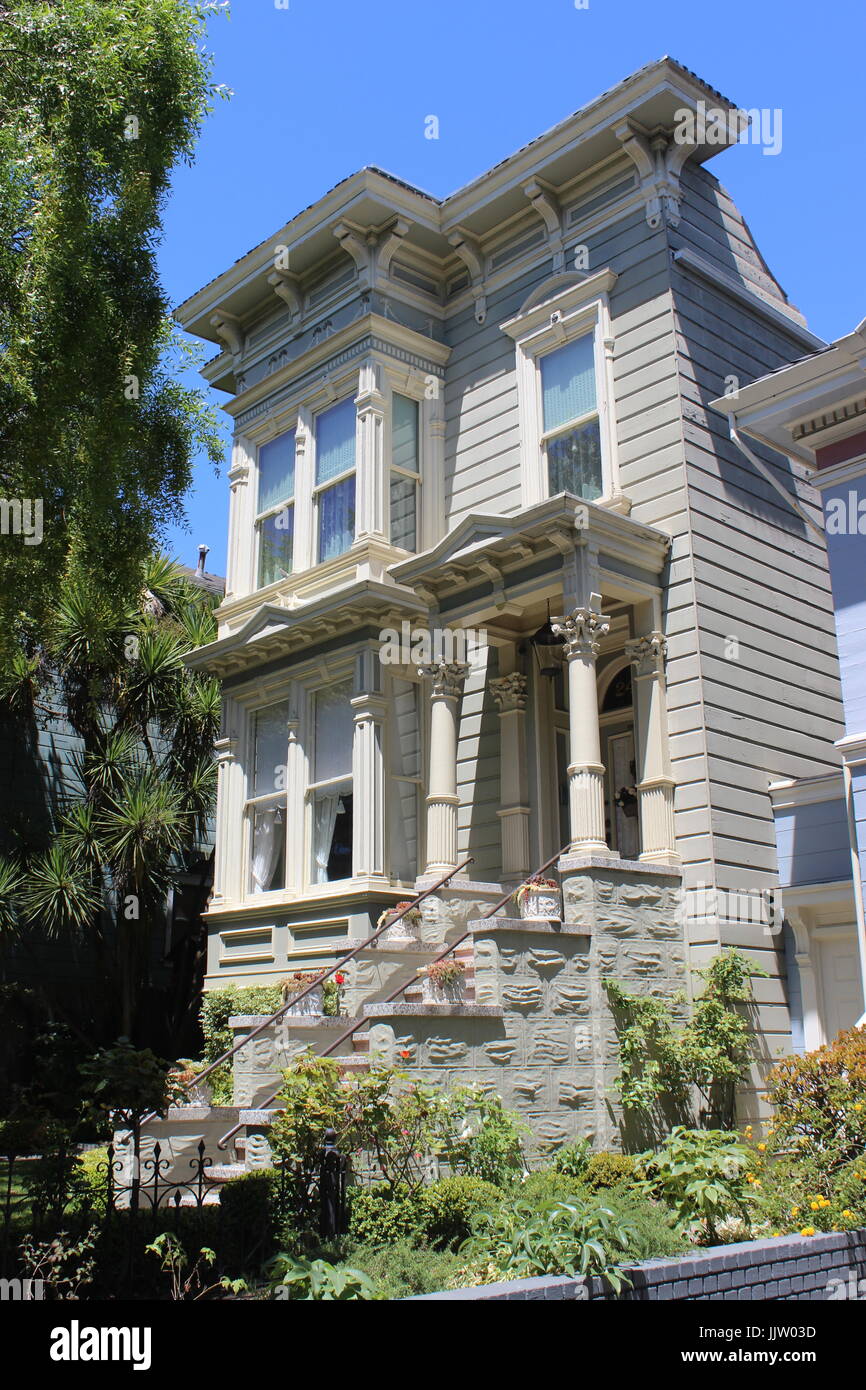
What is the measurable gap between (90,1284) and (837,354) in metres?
9.08

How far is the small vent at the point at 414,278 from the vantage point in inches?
615

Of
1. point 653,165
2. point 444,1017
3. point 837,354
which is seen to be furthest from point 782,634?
point 444,1017

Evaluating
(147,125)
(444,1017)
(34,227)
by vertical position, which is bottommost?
(444,1017)

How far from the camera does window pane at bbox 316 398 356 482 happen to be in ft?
51.1

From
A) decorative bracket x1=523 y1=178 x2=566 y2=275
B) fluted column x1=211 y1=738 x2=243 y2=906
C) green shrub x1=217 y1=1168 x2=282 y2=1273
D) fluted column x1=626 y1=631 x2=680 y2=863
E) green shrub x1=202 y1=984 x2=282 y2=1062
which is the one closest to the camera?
green shrub x1=217 y1=1168 x2=282 y2=1273

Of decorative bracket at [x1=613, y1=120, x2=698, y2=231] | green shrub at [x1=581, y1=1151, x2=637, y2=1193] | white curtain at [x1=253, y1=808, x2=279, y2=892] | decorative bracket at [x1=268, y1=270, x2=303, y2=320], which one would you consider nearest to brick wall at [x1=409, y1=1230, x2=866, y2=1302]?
green shrub at [x1=581, y1=1151, x2=637, y2=1193]

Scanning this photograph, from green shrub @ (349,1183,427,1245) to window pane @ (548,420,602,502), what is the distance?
26.1 ft

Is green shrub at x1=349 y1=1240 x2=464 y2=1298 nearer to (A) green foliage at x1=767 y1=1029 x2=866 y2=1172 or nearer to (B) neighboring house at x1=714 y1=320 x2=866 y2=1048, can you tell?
(A) green foliage at x1=767 y1=1029 x2=866 y2=1172

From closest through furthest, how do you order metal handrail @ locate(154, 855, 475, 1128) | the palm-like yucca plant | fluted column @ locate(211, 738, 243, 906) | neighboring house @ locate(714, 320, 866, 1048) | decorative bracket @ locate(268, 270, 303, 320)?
neighboring house @ locate(714, 320, 866, 1048) < metal handrail @ locate(154, 855, 475, 1128) < fluted column @ locate(211, 738, 243, 906) < decorative bracket @ locate(268, 270, 303, 320) < the palm-like yucca plant

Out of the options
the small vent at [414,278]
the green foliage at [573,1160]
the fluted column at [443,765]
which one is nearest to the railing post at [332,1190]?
the green foliage at [573,1160]

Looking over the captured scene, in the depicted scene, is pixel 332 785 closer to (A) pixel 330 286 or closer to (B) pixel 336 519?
(B) pixel 336 519

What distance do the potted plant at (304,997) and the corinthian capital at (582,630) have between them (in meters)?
3.88

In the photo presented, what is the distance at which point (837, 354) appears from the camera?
418 inches
